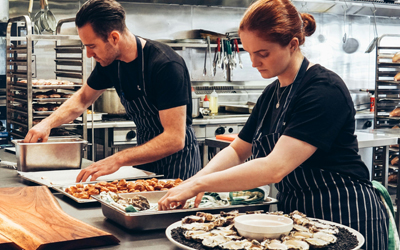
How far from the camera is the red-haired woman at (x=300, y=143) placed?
148cm

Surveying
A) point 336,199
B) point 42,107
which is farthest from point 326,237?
point 42,107

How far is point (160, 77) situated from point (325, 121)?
Result: 38.9 inches

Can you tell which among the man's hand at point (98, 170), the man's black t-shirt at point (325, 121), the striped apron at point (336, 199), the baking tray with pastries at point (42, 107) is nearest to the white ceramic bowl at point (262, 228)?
the man's black t-shirt at point (325, 121)

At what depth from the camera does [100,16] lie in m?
2.18

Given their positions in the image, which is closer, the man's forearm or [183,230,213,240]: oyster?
[183,230,213,240]: oyster

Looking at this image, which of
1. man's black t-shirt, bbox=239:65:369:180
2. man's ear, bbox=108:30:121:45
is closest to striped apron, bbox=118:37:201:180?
man's ear, bbox=108:30:121:45

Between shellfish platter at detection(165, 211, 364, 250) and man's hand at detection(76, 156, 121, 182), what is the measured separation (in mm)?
841

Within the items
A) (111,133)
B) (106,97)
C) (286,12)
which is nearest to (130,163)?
(286,12)

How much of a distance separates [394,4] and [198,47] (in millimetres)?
3107

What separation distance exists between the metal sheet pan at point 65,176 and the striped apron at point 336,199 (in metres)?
0.83

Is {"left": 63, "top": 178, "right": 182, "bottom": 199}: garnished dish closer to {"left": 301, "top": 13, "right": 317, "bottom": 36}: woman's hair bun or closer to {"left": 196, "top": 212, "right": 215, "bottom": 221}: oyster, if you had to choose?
{"left": 196, "top": 212, "right": 215, "bottom": 221}: oyster

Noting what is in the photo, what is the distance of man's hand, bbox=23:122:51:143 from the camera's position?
97.0 inches

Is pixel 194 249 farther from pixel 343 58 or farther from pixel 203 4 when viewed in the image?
pixel 343 58

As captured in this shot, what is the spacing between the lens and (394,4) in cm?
691
